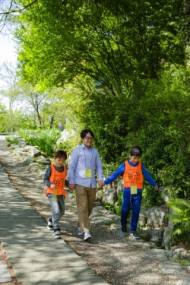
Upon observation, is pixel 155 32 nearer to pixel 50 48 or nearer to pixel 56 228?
pixel 50 48

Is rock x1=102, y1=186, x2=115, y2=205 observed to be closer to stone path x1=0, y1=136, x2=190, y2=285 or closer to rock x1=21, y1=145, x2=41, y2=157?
stone path x1=0, y1=136, x2=190, y2=285

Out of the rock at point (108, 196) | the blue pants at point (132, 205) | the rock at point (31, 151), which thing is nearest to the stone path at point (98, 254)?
the blue pants at point (132, 205)

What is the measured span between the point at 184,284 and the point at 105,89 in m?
9.91

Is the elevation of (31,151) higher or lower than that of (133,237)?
higher

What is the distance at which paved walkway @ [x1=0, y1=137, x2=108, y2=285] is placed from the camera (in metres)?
6.09

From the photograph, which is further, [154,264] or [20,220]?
[20,220]

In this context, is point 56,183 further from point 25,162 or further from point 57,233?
point 25,162

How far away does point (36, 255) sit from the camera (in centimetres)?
700

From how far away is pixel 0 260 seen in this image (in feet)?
22.3

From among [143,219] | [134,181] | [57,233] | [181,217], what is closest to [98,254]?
[57,233]

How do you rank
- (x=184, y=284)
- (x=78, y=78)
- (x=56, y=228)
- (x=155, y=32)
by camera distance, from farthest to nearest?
(x=78, y=78) < (x=155, y=32) < (x=56, y=228) < (x=184, y=284)

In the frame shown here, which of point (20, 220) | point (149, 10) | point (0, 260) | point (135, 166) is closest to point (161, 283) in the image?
point (0, 260)

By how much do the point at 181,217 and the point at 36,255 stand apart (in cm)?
231

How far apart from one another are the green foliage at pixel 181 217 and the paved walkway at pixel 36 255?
5.71 feet
